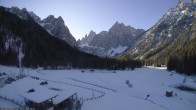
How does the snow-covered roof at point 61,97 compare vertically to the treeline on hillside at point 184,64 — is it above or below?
below

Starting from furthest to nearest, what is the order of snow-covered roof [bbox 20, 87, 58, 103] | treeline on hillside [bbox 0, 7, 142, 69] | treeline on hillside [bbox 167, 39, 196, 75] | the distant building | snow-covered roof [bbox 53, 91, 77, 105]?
1. treeline on hillside [bbox 0, 7, 142, 69]
2. treeline on hillside [bbox 167, 39, 196, 75]
3. snow-covered roof [bbox 53, 91, 77, 105]
4. snow-covered roof [bbox 20, 87, 58, 103]
5. the distant building

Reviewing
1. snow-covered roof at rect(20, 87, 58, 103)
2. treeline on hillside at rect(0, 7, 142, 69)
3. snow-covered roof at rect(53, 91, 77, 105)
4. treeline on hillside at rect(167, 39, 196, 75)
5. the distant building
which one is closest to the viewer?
the distant building

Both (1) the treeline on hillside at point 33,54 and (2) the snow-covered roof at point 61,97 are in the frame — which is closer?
(2) the snow-covered roof at point 61,97

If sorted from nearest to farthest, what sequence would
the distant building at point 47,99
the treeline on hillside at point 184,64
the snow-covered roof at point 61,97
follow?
the distant building at point 47,99
the snow-covered roof at point 61,97
the treeline on hillside at point 184,64

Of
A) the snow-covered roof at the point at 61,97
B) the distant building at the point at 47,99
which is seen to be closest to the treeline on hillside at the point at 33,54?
the snow-covered roof at the point at 61,97

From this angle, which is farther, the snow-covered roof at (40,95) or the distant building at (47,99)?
the snow-covered roof at (40,95)

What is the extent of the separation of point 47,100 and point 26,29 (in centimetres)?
15069

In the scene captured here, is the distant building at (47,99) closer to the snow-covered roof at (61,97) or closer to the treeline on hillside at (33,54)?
the snow-covered roof at (61,97)

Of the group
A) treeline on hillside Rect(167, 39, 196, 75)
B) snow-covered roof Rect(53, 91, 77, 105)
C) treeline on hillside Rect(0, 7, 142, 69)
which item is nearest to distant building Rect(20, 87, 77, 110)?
snow-covered roof Rect(53, 91, 77, 105)

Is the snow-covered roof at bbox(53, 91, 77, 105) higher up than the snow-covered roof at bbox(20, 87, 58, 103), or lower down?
lower down

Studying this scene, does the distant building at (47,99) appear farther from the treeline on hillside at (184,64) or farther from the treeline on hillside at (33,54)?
the treeline on hillside at (184,64)

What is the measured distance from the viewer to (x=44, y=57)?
160 m

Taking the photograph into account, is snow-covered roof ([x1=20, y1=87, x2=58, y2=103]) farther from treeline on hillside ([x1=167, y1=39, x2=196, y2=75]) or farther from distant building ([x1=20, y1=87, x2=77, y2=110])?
treeline on hillside ([x1=167, y1=39, x2=196, y2=75])

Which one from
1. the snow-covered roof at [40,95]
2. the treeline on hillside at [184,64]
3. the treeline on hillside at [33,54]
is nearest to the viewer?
the snow-covered roof at [40,95]
